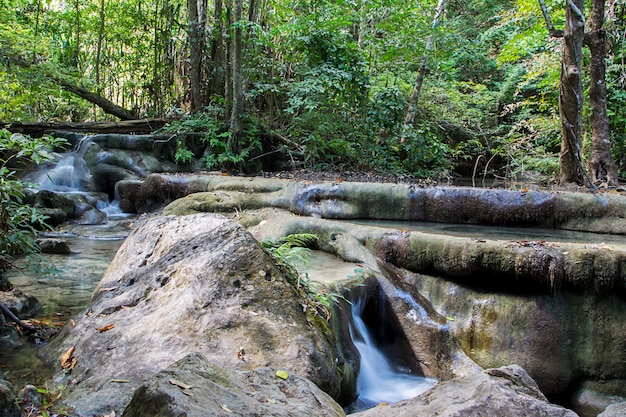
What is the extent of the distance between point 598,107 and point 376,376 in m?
8.26

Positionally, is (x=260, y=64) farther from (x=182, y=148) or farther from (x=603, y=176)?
(x=603, y=176)

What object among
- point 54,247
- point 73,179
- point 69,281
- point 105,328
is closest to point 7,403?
point 105,328

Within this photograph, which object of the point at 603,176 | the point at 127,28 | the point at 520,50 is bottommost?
the point at 603,176

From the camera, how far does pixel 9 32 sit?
11.8 m

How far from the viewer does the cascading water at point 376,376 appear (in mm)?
4368

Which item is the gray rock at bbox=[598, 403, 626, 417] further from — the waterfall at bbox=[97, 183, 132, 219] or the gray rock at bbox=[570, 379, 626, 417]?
the waterfall at bbox=[97, 183, 132, 219]

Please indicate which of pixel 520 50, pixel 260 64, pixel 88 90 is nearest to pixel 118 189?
pixel 260 64

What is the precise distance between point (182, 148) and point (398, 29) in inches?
255

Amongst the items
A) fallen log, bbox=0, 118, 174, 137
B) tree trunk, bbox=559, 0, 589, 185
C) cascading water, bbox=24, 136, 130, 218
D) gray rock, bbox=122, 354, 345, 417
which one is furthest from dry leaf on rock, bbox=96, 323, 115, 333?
fallen log, bbox=0, 118, 174, 137

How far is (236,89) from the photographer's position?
11.7m

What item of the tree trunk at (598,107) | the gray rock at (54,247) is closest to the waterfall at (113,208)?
the gray rock at (54,247)

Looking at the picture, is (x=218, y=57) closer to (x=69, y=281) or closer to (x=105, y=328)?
(x=69, y=281)

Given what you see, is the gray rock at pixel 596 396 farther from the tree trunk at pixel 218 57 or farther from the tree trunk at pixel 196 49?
the tree trunk at pixel 196 49

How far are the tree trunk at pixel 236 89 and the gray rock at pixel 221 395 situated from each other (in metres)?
9.73
